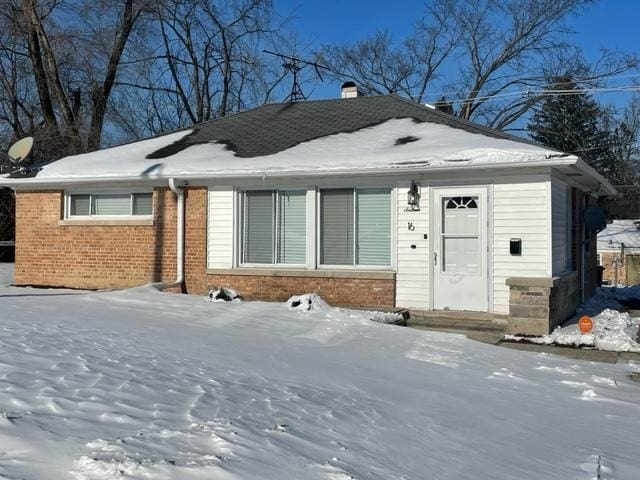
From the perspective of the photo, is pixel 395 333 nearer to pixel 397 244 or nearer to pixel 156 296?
pixel 397 244

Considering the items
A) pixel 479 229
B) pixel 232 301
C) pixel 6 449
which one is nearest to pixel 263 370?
pixel 6 449

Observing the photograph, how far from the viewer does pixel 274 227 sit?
41.5ft

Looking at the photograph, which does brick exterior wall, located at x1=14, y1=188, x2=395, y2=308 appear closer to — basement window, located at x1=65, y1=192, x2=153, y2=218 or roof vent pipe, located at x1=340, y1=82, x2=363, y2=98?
basement window, located at x1=65, y1=192, x2=153, y2=218

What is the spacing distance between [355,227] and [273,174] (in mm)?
1822

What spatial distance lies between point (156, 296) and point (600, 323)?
7.95m

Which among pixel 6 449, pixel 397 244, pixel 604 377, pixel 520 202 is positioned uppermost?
pixel 520 202

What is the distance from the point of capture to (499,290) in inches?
436

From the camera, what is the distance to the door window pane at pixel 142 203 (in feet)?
44.1

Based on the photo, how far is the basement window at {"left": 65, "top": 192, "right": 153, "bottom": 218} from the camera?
13.5 meters

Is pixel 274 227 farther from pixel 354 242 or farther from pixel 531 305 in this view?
pixel 531 305

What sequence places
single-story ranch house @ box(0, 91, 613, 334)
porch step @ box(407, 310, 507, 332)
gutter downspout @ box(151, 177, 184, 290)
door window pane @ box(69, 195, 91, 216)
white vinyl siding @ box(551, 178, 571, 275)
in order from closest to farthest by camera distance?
porch step @ box(407, 310, 507, 332), single-story ranch house @ box(0, 91, 613, 334), white vinyl siding @ box(551, 178, 571, 275), gutter downspout @ box(151, 177, 184, 290), door window pane @ box(69, 195, 91, 216)

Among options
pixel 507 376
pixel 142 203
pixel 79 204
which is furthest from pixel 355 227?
pixel 79 204

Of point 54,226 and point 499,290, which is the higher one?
point 54,226

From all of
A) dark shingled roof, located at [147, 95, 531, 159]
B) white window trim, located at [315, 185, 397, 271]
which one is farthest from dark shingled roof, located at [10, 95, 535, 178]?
white window trim, located at [315, 185, 397, 271]
